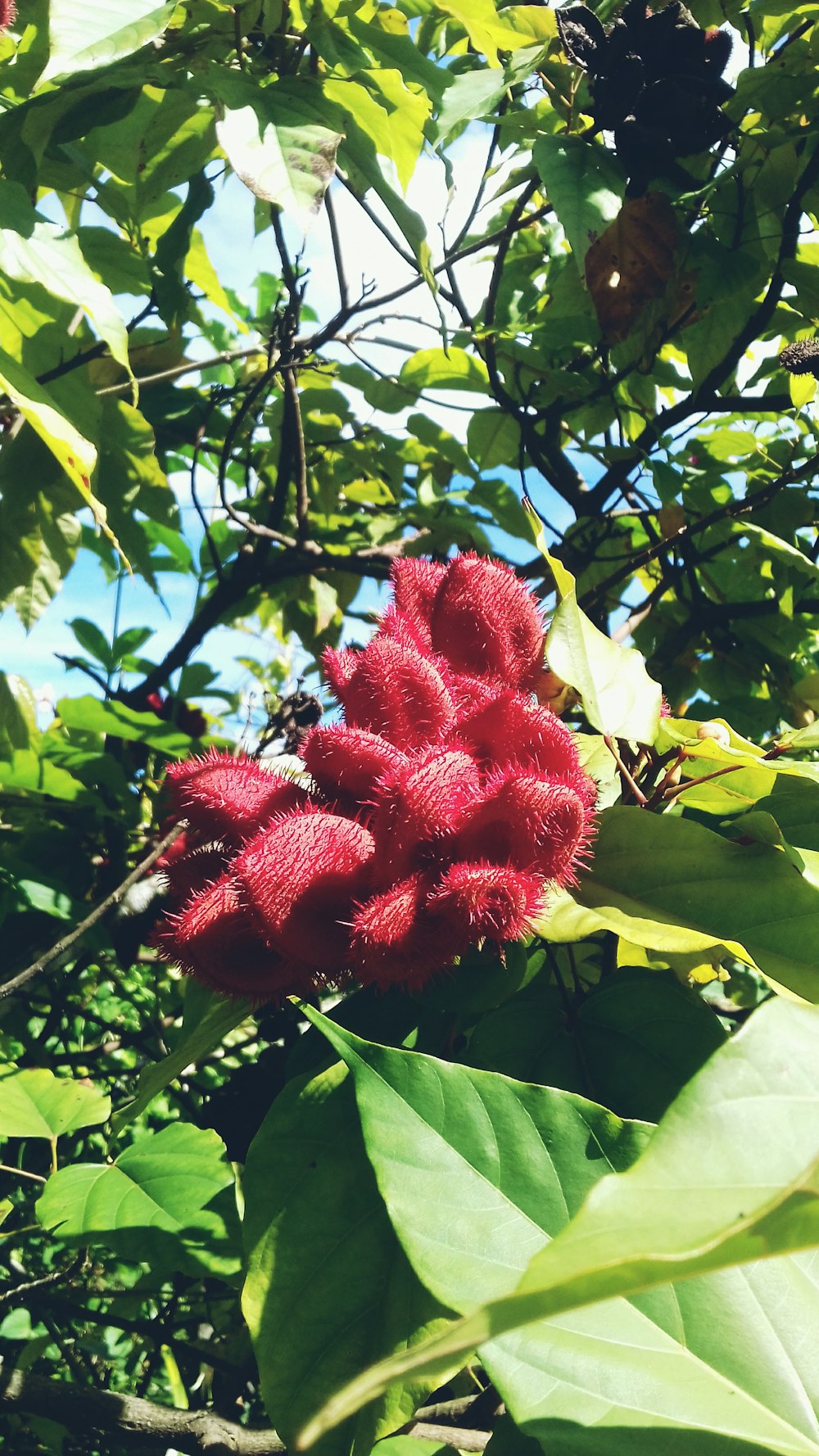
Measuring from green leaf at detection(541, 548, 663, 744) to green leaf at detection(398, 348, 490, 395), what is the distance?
111 centimetres

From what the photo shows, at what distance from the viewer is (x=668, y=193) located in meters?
1.30

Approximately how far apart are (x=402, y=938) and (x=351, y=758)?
15 centimetres

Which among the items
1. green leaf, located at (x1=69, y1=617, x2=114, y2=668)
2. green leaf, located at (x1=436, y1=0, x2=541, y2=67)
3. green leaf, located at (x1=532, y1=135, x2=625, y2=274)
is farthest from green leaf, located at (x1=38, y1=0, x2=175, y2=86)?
green leaf, located at (x1=69, y1=617, x2=114, y2=668)

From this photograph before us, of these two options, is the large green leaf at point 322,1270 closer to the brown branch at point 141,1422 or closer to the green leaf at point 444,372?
the brown branch at point 141,1422

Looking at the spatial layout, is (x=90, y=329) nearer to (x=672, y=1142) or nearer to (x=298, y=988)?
(x=298, y=988)

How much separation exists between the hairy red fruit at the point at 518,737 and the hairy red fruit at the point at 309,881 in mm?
120

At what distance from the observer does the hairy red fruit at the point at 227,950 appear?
717 millimetres

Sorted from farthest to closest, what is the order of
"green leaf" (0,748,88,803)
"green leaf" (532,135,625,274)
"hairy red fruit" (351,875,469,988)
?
"green leaf" (0,748,88,803), "green leaf" (532,135,625,274), "hairy red fruit" (351,875,469,988)

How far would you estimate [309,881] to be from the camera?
2.25ft

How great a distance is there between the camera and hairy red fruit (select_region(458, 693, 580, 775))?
29.2 inches

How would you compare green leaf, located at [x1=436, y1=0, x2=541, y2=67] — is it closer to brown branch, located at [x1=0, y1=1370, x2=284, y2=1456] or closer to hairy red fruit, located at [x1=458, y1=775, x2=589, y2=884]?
hairy red fruit, located at [x1=458, y1=775, x2=589, y2=884]

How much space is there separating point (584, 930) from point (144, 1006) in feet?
4.58

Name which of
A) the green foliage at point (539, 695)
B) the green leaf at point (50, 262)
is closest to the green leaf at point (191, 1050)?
the green foliage at point (539, 695)

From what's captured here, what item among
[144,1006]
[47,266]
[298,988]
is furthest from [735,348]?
[144,1006]
